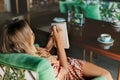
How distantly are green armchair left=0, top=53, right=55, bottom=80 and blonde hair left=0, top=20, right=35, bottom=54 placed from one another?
6 centimetres

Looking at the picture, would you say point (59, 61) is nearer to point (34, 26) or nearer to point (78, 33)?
point (78, 33)

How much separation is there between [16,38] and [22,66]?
18 centimetres

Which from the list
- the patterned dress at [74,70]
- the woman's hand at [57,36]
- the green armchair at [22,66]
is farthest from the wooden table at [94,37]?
the green armchair at [22,66]

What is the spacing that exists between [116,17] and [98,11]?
10.9 inches

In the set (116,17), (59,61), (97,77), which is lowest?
(97,77)

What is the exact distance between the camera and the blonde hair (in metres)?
1.33

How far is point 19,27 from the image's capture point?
4.42 ft

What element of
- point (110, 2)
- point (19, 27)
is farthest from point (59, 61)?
point (110, 2)

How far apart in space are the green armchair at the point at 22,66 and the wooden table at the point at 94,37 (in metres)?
0.55

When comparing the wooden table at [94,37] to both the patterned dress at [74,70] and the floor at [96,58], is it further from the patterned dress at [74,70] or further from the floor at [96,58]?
the floor at [96,58]

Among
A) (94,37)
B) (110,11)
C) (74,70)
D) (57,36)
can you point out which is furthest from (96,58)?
(57,36)

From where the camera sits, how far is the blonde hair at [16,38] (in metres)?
1.33

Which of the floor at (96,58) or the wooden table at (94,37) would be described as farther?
the floor at (96,58)

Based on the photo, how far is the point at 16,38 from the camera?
133 cm
